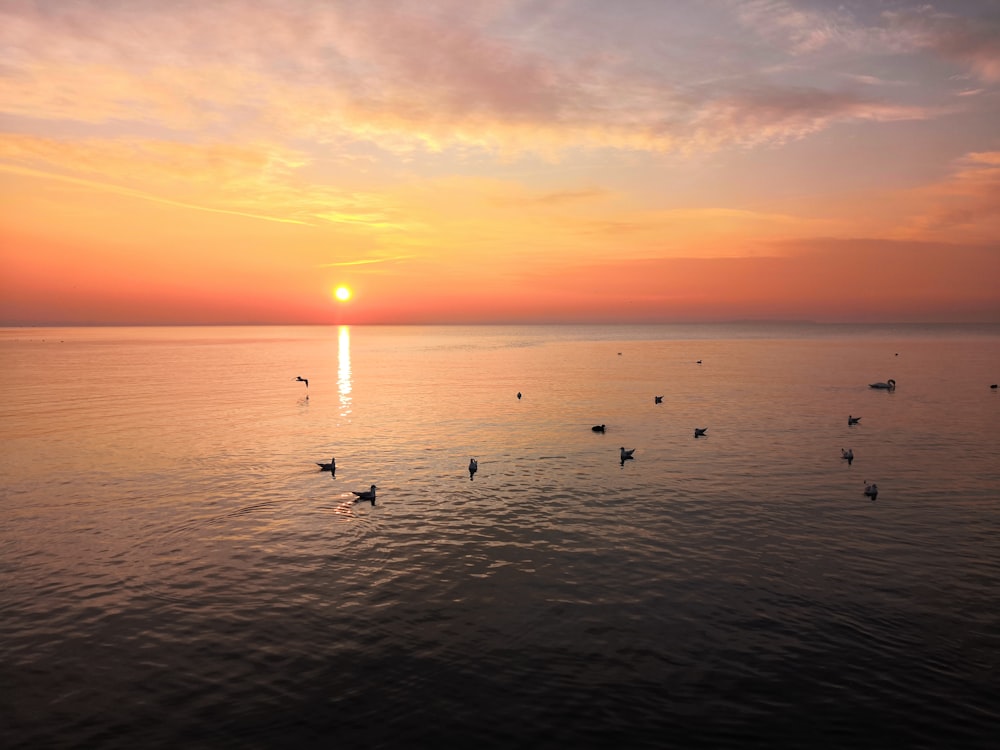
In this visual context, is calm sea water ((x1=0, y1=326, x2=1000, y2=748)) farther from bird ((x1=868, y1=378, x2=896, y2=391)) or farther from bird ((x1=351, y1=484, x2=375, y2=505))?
bird ((x1=868, y1=378, x2=896, y2=391))

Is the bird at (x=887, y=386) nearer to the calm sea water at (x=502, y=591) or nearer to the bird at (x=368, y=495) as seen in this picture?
the calm sea water at (x=502, y=591)

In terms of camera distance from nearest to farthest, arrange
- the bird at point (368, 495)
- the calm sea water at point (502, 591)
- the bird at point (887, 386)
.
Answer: the calm sea water at point (502, 591), the bird at point (368, 495), the bird at point (887, 386)

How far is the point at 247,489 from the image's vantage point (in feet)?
117

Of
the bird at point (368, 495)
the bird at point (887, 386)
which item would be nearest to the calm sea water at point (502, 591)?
the bird at point (368, 495)

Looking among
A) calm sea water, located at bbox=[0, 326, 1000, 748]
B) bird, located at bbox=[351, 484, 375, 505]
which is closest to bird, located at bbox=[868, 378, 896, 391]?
calm sea water, located at bbox=[0, 326, 1000, 748]

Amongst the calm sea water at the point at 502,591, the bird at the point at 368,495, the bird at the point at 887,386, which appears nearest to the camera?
the calm sea water at the point at 502,591

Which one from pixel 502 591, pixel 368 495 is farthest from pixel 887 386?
pixel 502 591

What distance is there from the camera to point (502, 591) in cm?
2206

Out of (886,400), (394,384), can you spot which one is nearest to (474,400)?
(394,384)

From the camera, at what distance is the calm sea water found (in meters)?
15.3

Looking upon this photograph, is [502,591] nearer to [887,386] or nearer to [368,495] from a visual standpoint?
[368,495]

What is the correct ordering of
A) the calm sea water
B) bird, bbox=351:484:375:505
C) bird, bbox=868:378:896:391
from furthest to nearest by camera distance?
bird, bbox=868:378:896:391, bird, bbox=351:484:375:505, the calm sea water

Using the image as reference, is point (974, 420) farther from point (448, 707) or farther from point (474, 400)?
point (448, 707)

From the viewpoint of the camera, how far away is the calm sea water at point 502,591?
602 inches
